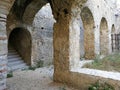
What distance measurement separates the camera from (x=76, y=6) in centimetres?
415

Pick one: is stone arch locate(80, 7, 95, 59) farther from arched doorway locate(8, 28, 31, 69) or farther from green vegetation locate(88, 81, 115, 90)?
green vegetation locate(88, 81, 115, 90)

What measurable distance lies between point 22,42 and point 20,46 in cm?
25

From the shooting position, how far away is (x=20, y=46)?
7.15m

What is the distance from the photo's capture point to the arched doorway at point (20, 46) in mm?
6791

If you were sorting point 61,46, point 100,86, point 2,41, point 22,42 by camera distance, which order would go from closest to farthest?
point 2,41
point 100,86
point 61,46
point 22,42

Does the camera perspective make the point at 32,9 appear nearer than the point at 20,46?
Yes

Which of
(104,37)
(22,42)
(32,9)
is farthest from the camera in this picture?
(104,37)

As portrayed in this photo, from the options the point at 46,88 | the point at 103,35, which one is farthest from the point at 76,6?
the point at 103,35

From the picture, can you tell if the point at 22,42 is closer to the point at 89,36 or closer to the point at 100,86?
the point at 89,36

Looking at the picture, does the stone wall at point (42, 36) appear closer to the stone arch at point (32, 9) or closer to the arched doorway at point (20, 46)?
the arched doorway at point (20, 46)

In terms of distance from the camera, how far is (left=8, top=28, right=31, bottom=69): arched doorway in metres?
6.79

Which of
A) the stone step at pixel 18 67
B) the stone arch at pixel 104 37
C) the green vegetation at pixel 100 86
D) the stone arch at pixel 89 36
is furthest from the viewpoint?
the stone arch at pixel 104 37

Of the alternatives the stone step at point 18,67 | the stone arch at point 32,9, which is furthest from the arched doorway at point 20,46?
the stone arch at point 32,9

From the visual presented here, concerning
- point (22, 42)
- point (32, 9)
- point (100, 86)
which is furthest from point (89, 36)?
point (100, 86)
